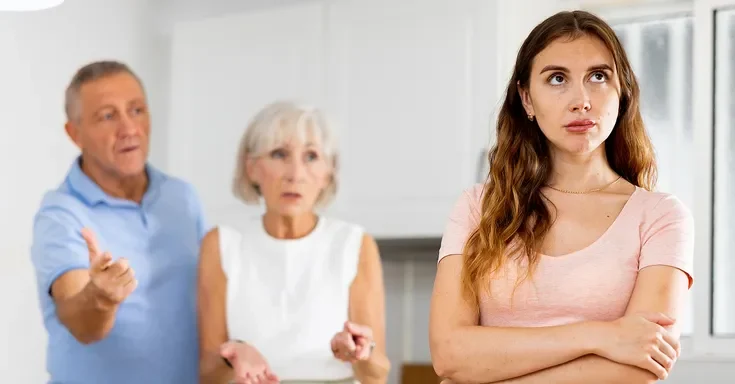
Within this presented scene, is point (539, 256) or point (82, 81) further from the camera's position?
point (82, 81)

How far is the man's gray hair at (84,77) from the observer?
218 centimetres

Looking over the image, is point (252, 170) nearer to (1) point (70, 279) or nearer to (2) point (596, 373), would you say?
(1) point (70, 279)

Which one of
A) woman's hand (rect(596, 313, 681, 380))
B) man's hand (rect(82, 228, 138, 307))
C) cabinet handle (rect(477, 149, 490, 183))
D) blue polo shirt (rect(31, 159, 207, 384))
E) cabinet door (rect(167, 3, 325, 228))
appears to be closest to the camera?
woman's hand (rect(596, 313, 681, 380))

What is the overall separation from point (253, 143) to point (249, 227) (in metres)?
0.20

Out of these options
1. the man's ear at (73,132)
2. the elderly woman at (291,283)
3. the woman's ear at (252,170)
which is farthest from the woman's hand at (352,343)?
the man's ear at (73,132)

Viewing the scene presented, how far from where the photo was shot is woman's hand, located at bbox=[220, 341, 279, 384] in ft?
6.56

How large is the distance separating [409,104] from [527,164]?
1.28 meters

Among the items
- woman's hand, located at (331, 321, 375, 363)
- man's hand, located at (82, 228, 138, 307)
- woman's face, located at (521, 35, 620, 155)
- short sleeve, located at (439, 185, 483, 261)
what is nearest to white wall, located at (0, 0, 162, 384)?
man's hand, located at (82, 228, 138, 307)

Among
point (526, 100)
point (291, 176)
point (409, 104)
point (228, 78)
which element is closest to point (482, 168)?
point (409, 104)

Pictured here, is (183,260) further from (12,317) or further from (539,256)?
(539,256)

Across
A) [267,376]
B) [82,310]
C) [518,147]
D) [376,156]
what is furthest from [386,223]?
[518,147]

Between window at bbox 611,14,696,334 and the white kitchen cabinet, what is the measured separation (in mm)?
508

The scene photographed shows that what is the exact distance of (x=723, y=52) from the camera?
254 cm

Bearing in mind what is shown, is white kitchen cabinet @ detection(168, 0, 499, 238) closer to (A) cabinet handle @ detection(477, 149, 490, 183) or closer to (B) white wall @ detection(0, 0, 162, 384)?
(A) cabinet handle @ detection(477, 149, 490, 183)
